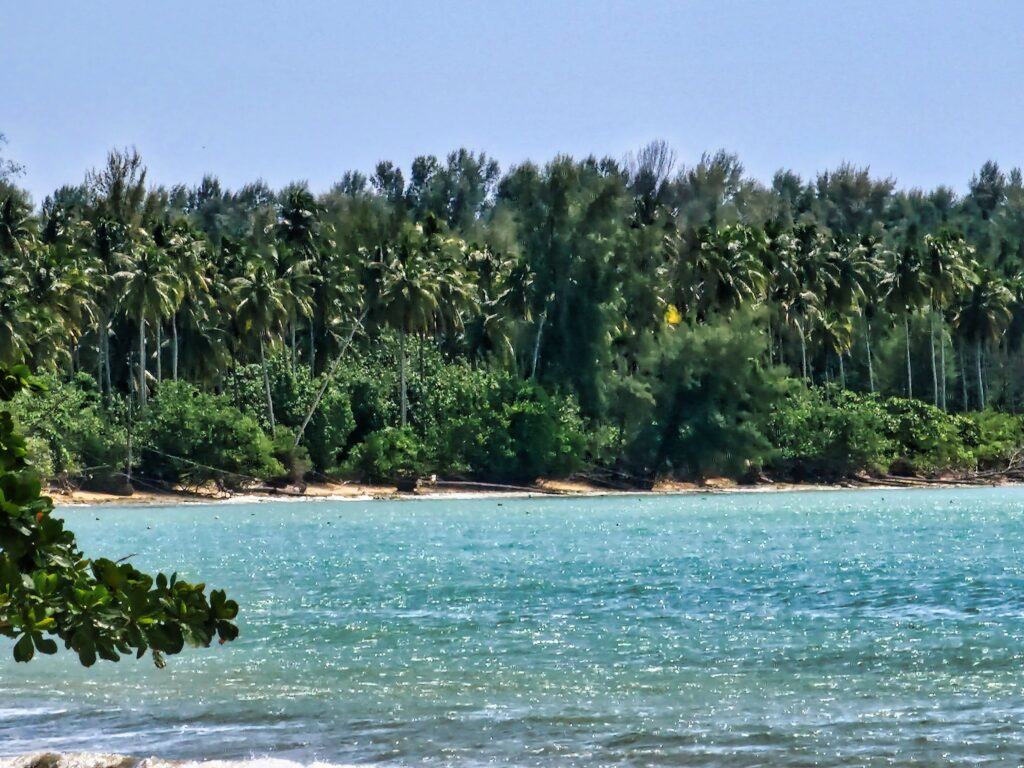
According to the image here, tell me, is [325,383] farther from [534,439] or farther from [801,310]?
[801,310]

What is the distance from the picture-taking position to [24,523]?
781 cm

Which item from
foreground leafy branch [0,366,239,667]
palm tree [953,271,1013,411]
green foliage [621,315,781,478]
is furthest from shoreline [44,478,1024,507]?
foreground leafy branch [0,366,239,667]

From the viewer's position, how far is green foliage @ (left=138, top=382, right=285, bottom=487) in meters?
70.2

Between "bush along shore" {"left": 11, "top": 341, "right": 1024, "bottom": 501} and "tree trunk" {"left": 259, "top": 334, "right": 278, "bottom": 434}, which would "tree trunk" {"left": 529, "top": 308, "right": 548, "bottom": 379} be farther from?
"tree trunk" {"left": 259, "top": 334, "right": 278, "bottom": 434}

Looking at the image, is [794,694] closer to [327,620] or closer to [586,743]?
[586,743]

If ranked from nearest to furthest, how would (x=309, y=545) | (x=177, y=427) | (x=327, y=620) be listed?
(x=327, y=620)
(x=309, y=545)
(x=177, y=427)

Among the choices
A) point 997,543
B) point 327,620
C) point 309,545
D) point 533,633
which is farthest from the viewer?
point 309,545

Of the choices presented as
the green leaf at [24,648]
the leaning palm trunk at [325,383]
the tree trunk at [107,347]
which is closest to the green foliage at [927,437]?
the leaning palm trunk at [325,383]

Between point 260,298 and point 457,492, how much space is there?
524 inches

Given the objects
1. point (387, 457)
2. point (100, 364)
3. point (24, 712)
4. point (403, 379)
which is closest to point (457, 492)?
point (387, 457)

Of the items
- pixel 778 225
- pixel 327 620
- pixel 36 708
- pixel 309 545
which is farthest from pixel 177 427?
pixel 36 708

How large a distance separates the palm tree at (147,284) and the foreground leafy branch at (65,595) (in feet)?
196

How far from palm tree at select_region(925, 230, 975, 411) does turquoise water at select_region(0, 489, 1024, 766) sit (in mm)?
46107

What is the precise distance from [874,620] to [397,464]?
169ft
